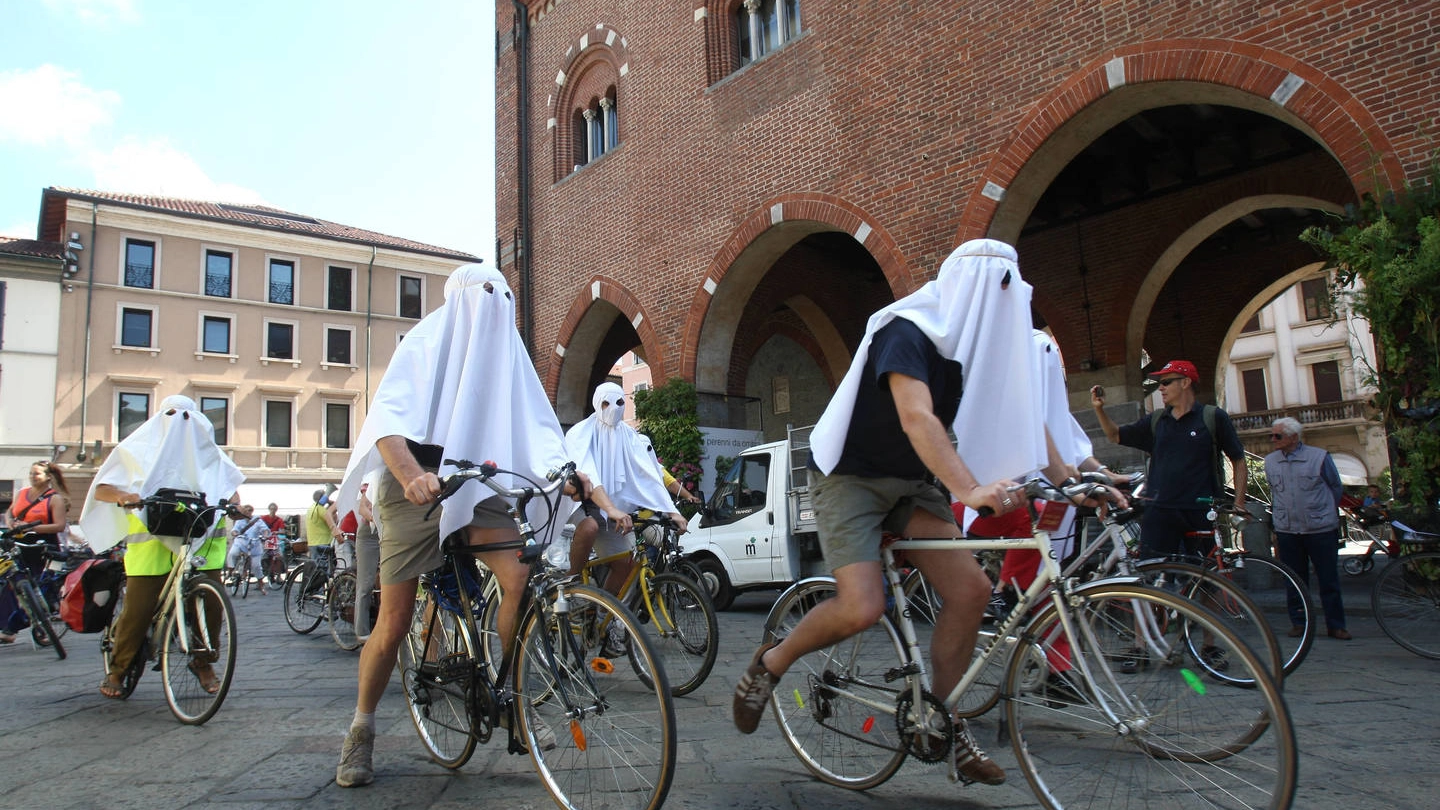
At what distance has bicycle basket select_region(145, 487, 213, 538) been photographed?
4.80m

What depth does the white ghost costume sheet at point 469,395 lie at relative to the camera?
330 centimetres

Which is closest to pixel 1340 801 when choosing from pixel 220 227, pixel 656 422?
pixel 656 422

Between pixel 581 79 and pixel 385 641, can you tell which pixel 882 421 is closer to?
pixel 385 641

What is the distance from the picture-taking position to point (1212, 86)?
8.50 m

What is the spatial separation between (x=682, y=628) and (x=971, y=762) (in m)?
2.85

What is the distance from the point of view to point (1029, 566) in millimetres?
3664

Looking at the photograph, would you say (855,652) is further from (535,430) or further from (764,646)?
(535,430)

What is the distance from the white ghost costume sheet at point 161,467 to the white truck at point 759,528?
4703 mm

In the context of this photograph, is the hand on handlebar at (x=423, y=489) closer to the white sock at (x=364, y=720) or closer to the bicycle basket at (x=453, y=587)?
the bicycle basket at (x=453, y=587)

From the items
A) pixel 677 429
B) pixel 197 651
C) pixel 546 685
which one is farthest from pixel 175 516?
pixel 677 429

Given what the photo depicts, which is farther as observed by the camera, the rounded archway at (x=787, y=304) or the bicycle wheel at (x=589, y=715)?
the rounded archway at (x=787, y=304)

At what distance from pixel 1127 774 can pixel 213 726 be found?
4138mm

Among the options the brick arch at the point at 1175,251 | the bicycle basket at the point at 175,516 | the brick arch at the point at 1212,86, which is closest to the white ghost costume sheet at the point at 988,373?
the bicycle basket at the point at 175,516

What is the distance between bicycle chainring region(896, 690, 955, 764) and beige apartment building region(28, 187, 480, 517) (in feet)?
110
